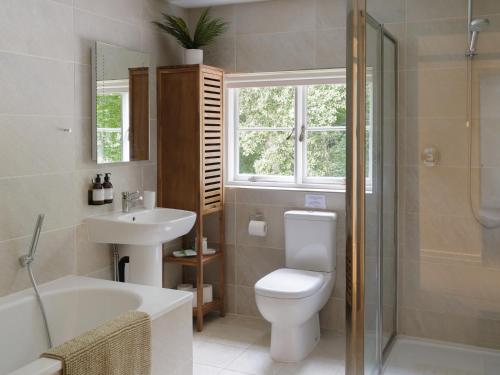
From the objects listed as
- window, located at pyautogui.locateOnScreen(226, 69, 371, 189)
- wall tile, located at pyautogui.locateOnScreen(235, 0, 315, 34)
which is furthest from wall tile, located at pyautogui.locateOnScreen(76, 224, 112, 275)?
wall tile, located at pyautogui.locateOnScreen(235, 0, 315, 34)

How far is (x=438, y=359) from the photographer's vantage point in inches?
84.6

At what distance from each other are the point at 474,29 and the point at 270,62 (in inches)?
86.2

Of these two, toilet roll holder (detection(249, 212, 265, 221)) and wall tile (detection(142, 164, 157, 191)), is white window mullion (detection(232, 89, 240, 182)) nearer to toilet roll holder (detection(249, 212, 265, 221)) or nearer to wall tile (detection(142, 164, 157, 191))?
toilet roll holder (detection(249, 212, 265, 221))

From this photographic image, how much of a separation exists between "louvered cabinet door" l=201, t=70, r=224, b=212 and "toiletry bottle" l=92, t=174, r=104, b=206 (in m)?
0.79

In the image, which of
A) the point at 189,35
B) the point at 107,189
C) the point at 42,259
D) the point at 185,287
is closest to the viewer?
the point at 42,259

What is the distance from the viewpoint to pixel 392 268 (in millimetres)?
2254

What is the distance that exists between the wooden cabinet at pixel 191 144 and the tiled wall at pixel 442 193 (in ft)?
6.41

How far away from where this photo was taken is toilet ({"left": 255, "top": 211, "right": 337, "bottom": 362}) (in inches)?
130

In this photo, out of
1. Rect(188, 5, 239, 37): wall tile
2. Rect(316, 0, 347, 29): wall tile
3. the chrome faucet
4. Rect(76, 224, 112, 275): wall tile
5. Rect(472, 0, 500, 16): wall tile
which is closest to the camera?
Rect(472, 0, 500, 16): wall tile

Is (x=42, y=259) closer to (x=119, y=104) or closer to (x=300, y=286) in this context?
(x=119, y=104)

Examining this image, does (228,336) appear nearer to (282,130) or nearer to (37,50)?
(282,130)

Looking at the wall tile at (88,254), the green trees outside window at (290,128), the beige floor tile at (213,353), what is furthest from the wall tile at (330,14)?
the beige floor tile at (213,353)

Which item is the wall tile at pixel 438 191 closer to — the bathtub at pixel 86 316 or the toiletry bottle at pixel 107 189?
the bathtub at pixel 86 316

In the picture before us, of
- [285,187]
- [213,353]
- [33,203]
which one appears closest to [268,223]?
[285,187]
